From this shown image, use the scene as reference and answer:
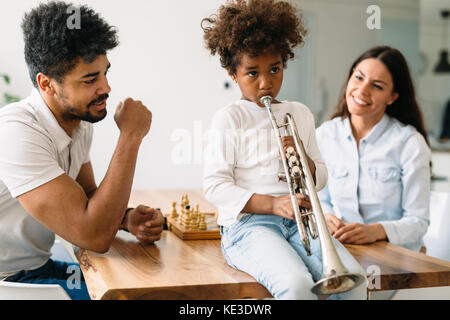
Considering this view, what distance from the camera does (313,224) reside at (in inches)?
37.0

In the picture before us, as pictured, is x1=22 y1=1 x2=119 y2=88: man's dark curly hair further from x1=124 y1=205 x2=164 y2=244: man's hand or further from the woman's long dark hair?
the woman's long dark hair

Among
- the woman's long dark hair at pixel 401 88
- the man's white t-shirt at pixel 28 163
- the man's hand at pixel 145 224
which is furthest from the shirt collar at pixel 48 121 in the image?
the woman's long dark hair at pixel 401 88

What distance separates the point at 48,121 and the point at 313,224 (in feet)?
2.35

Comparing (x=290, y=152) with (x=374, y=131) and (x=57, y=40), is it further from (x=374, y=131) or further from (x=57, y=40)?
(x=374, y=131)

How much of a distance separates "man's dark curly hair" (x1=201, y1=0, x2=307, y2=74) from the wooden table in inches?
19.4

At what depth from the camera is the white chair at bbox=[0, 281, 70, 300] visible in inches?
34.0

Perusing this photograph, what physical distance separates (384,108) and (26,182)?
1305 mm

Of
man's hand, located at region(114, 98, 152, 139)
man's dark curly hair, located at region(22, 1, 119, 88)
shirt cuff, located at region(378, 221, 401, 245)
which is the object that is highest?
man's dark curly hair, located at region(22, 1, 119, 88)

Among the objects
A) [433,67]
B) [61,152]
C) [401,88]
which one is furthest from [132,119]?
[433,67]

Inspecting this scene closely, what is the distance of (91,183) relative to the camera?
142 centimetres

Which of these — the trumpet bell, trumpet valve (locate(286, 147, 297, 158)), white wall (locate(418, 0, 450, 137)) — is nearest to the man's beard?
trumpet valve (locate(286, 147, 297, 158))

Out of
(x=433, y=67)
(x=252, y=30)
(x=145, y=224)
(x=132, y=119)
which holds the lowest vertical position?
(x=145, y=224)
